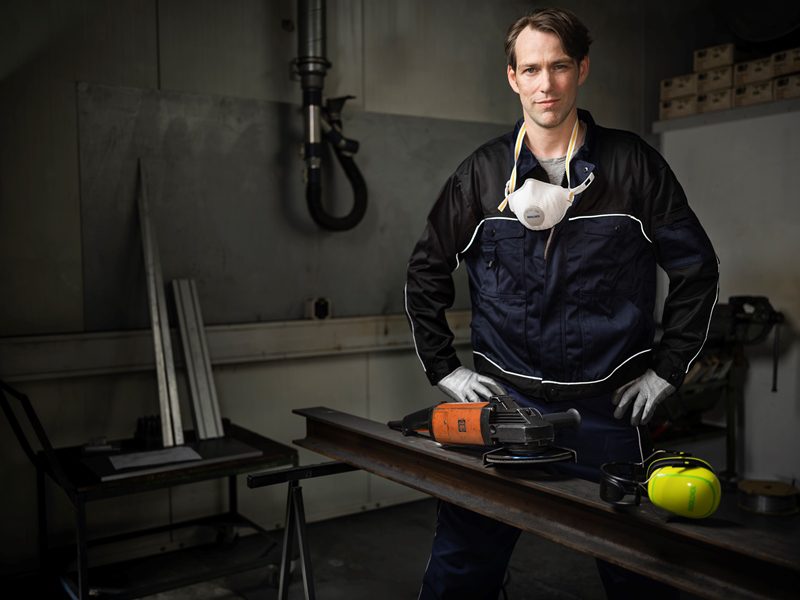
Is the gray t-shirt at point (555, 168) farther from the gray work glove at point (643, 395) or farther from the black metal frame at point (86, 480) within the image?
the black metal frame at point (86, 480)

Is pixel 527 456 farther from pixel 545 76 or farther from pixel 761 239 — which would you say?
pixel 761 239

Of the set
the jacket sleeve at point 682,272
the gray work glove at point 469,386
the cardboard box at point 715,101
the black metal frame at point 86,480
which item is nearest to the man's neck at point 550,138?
the jacket sleeve at point 682,272

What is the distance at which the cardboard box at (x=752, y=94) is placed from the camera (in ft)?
12.0

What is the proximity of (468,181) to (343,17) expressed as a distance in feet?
5.53

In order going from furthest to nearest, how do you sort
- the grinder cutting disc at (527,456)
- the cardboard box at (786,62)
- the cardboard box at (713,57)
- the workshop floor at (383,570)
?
the cardboard box at (713,57) → the cardboard box at (786,62) → the workshop floor at (383,570) → the grinder cutting disc at (527,456)

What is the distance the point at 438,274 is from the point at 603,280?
421 millimetres

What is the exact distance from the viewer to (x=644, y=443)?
1844mm

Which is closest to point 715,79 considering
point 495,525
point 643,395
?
point 643,395

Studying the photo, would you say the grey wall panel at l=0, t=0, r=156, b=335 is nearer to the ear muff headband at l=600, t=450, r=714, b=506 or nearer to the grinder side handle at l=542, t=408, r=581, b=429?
the grinder side handle at l=542, t=408, r=581, b=429

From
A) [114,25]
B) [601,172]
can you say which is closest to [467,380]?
[601,172]

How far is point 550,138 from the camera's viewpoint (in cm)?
181

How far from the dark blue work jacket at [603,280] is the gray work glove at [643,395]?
2cm

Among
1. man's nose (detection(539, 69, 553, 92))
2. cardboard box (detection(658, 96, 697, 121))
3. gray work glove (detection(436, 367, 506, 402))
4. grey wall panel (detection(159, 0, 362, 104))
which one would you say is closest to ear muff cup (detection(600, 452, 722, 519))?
gray work glove (detection(436, 367, 506, 402))

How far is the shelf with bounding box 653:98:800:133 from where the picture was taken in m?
3.61
